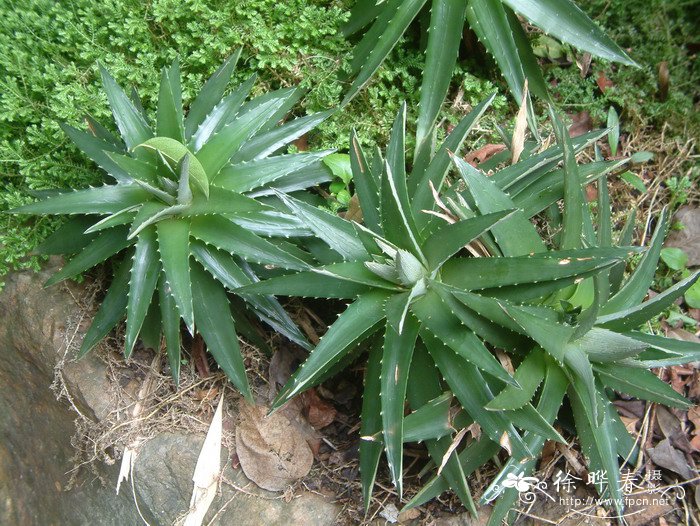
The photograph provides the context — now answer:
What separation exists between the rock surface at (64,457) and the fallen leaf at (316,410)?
0.93 ft

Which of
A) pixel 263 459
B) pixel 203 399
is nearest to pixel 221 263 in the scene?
pixel 203 399

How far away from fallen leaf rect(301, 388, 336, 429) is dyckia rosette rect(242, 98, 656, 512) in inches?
15.9

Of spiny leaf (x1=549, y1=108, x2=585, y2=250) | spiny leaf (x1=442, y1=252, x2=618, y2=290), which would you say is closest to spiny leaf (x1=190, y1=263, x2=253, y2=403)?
spiny leaf (x1=442, y1=252, x2=618, y2=290)

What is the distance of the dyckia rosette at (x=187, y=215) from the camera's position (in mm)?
1983

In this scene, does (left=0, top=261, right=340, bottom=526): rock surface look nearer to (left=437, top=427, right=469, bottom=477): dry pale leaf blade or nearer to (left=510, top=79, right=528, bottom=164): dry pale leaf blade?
Answer: (left=437, top=427, right=469, bottom=477): dry pale leaf blade

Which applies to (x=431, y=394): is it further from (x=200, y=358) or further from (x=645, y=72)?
(x=645, y=72)

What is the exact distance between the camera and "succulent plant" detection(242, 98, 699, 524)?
1.70 meters

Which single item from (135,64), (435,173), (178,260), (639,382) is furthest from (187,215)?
(639,382)

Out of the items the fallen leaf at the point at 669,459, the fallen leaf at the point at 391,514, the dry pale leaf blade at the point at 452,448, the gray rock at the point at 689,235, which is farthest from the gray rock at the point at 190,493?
the gray rock at the point at 689,235

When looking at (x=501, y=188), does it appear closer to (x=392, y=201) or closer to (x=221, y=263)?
(x=392, y=201)

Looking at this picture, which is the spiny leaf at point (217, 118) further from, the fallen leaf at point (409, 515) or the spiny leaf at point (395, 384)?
the fallen leaf at point (409, 515)

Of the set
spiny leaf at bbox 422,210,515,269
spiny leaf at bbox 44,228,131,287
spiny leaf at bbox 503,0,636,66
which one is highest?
spiny leaf at bbox 503,0,636,66

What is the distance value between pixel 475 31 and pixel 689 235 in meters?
1.42

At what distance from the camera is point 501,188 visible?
6.73ft
